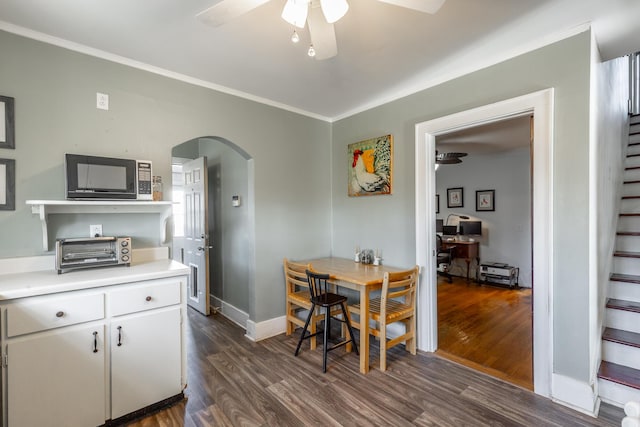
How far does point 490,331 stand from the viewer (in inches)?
128

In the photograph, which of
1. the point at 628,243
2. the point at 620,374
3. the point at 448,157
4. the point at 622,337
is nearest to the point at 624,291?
the point at 622,337

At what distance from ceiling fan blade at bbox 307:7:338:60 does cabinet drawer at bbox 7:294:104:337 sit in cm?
195

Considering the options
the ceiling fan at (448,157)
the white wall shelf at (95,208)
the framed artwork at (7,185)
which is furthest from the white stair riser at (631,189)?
the framed artwork at (7,185)

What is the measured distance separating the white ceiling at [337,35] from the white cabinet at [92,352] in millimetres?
1678

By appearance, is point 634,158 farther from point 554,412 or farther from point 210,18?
point 210,18

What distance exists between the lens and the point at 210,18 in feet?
4.66

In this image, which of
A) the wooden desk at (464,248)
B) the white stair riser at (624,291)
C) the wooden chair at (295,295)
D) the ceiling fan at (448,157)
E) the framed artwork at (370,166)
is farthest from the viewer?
the wooden desk at (464,248)

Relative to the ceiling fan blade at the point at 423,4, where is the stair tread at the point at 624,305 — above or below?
below

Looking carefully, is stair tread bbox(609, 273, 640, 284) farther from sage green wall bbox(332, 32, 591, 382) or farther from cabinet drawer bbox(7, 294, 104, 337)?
cabinet drawer bbox(7, 294, 104, 337)

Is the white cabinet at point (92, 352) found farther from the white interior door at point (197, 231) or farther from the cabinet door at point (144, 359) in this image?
the white interior door at point (197, 231)

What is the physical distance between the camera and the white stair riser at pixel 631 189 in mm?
3031

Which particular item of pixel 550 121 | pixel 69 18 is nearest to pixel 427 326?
pixel 550 121

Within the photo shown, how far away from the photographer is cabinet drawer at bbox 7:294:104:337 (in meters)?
1.56

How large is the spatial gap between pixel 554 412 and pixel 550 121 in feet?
6.39
